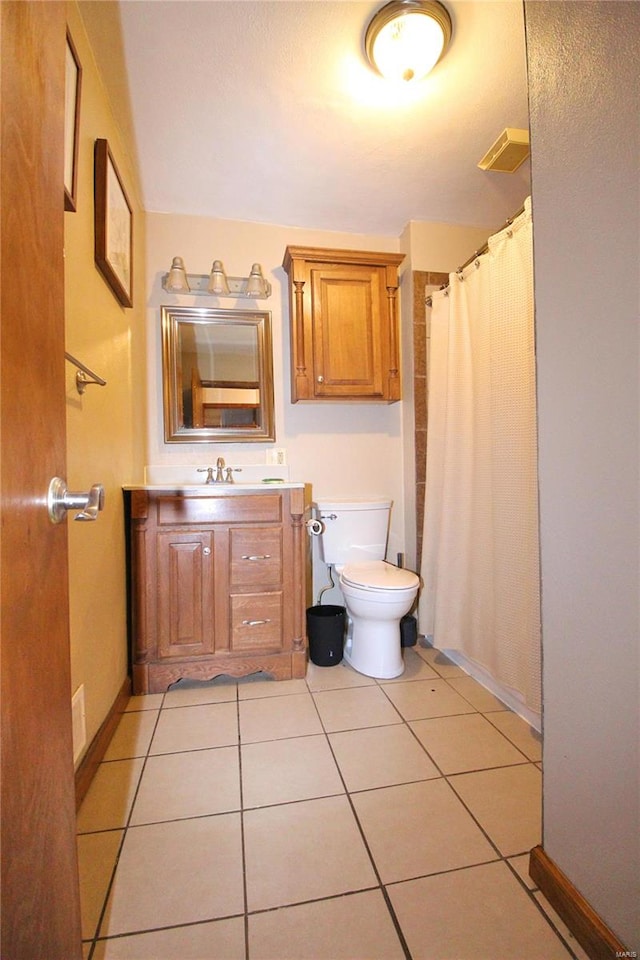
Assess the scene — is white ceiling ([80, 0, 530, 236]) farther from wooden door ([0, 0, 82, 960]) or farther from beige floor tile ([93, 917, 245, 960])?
beige floor tile ([93, 917, 245, 960])

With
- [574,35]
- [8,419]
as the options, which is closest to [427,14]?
[574,35]

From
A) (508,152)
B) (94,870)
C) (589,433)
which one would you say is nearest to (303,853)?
(94,870)

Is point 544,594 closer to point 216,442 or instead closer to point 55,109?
point 55,109

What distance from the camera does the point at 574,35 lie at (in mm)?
790

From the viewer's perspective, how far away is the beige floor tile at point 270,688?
1747mm

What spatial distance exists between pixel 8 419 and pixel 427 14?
1.71 metres

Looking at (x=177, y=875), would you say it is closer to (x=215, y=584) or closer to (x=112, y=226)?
(x=215, y=584)

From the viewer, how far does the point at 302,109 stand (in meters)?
1.57

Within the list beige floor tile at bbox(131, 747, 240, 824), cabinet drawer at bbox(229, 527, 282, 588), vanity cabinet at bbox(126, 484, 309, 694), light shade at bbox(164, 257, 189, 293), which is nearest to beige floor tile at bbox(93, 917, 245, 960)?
beige floor tile at bbox(131, 747, 240, 824)

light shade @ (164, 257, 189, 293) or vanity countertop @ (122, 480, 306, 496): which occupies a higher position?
light shade @ (164, 257, 189, 293)

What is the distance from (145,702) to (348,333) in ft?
6.59

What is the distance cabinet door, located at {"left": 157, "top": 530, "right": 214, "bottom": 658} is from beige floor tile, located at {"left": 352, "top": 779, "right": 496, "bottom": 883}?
0.92 m

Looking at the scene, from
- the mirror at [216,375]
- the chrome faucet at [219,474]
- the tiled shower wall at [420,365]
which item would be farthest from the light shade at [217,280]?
the tiled shower wall at [420,365]

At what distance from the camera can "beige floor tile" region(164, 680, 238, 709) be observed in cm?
170
